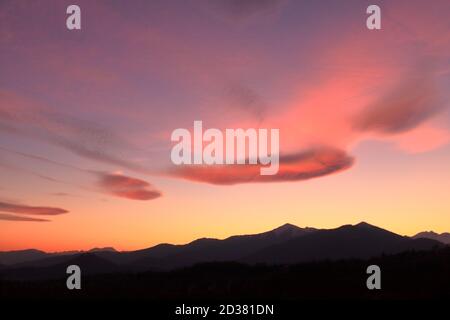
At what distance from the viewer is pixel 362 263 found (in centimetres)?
2967

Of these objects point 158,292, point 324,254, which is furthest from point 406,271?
point 324,254

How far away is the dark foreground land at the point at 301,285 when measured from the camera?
22.2m

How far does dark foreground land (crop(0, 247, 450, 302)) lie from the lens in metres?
→ 22.2

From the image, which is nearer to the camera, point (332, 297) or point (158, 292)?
point (332, 297)

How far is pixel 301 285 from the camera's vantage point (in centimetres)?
2580

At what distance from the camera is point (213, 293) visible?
25.8 m
